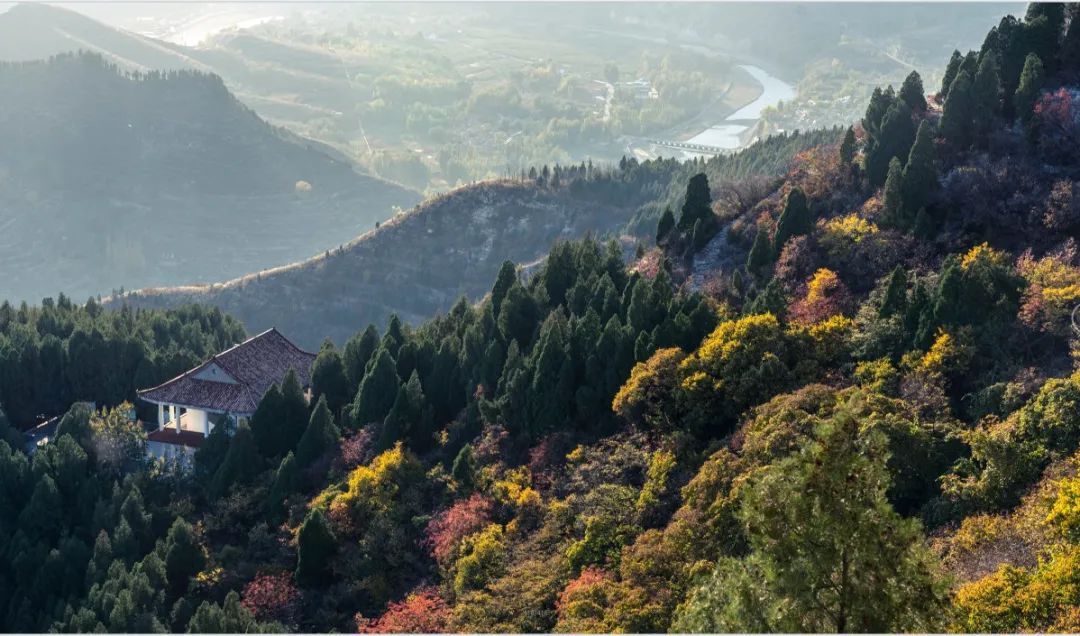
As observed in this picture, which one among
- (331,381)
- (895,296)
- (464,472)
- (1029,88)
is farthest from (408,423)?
(1029,88)

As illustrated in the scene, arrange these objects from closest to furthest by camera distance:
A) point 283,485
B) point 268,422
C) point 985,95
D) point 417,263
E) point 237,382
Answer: point 283,485, point 985,95, point 268,422, point 237,382, point 417,263

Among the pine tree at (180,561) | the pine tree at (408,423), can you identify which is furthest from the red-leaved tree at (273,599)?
the pine tree at (408,423)

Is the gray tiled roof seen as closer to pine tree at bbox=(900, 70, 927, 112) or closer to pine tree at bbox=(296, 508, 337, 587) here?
pine tree at bbox=(296, 508, 337, 587)

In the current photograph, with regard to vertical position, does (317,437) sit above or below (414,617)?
below

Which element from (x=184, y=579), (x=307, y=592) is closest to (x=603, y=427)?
(x=307, y=592)

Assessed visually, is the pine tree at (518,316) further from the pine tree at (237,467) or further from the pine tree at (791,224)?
the pine tree at (237,467)

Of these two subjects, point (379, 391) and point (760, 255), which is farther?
point (379, 391)

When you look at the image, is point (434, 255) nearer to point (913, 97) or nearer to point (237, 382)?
point (237, 382)
